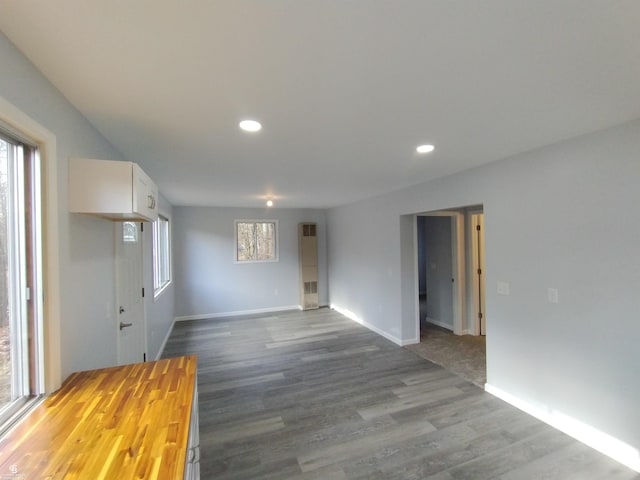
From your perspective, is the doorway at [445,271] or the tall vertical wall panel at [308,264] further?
the tall vertical wall panel at [308,264]

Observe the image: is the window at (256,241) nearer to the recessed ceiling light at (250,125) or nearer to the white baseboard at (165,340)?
the white baseboard at (165,340)

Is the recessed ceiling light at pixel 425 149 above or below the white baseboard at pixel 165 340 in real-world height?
above

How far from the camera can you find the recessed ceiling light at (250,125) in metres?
1.81

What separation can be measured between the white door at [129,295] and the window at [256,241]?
10.8 ft

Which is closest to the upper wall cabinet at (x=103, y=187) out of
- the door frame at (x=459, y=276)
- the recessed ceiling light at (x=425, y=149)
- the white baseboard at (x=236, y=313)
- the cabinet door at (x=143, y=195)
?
the cabinet door at (x=143, y=195)

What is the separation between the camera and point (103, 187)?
62.4 inches

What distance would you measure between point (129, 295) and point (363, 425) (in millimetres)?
2361

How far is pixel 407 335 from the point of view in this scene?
4.36 m

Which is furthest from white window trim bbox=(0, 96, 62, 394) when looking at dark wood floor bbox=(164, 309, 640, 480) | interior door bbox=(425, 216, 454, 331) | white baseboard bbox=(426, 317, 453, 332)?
white baseboard bbox=(426, 317, 453, 332)

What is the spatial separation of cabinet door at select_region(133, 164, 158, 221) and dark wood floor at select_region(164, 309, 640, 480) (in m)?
1.82

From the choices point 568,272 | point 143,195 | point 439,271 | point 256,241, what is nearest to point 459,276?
point 439,271

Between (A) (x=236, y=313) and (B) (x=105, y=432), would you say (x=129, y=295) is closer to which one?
(B) (x=105, y=432)

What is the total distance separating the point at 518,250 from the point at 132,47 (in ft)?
10.2

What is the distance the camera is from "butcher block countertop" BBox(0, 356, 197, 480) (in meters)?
0.94
